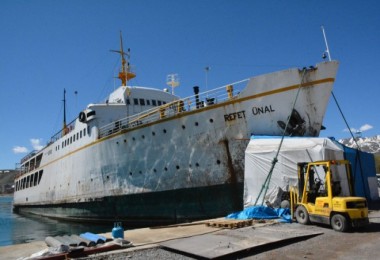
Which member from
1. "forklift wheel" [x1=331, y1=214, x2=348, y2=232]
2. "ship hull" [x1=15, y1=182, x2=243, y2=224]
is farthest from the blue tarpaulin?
"ship hull" [x1=15, y1=182, x2=243, y2=224]

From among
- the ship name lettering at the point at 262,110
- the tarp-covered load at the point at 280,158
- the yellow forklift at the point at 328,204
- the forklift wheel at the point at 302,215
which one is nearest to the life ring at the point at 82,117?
the ship name lettering at the point at 262,110

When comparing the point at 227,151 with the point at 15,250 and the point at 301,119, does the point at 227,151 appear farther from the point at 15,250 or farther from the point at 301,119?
the point at 15,250

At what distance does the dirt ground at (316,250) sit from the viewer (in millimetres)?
6145

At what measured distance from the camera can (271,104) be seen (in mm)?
Result: 13812

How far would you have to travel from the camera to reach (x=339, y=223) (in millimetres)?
8117

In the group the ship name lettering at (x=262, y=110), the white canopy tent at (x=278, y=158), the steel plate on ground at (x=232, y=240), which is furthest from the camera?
the ship name lettering at (x=262, y=110)

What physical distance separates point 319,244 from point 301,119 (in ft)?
25.1

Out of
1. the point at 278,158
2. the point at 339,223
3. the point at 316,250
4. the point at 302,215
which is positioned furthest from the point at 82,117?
the point at 316,250

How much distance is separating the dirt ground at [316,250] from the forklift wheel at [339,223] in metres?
0.17

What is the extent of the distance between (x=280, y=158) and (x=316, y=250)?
6356 millimetres

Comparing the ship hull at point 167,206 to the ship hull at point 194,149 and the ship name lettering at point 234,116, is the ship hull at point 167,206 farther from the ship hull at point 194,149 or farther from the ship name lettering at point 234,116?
the ship name lettering at point 234,116

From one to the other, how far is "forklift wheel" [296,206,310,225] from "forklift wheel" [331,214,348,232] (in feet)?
3.26

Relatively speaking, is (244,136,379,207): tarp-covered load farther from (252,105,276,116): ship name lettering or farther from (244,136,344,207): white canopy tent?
(252,105,276,116): ship name lettering

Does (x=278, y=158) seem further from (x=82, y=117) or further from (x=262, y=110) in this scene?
(x=82, y=117)
